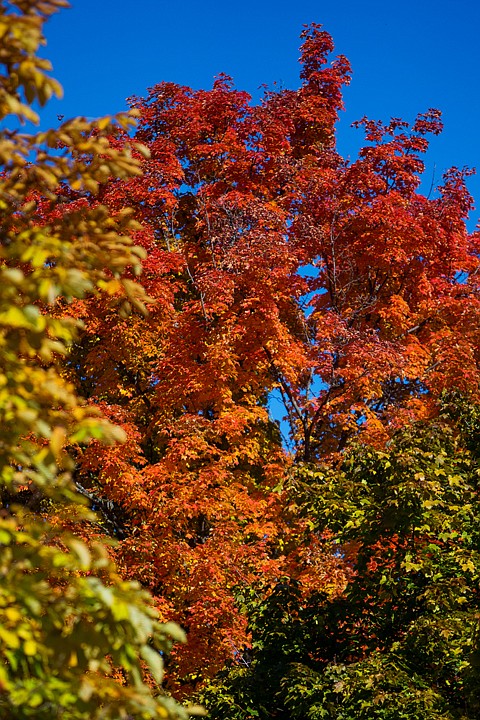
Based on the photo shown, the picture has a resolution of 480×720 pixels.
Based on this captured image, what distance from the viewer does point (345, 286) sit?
56.6ft

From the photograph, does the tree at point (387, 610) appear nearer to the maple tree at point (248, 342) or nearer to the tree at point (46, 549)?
the maple tree at point (248, 342)

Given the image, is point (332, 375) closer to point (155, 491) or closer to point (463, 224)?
point (155, 491)

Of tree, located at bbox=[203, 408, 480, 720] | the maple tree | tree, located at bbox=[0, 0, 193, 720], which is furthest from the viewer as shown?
the maple tree

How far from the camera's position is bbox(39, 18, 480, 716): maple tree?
12.8 m

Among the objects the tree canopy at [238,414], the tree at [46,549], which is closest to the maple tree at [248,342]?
the tree canopy at [238,414]

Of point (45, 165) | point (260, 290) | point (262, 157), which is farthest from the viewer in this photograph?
point (262, 157)

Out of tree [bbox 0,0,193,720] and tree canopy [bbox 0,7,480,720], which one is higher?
tree canopy [bbox 0,7,480,720]

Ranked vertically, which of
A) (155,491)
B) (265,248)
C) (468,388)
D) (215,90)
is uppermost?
(215,90)

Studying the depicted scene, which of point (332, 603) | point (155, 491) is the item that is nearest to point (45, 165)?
point (332, 603)

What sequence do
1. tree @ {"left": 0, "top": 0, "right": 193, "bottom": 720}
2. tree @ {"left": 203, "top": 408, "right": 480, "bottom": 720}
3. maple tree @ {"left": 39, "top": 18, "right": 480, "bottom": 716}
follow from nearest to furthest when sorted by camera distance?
tree @ {"left": 0, "top": 0, "right": 193, "bottom": 720} → tree @ {"left": 203, "top": 408, "right": 480, "bottom": 720} → maple tree @ {"left": 39, "top": 18, "right": 480, "bottom": 716}

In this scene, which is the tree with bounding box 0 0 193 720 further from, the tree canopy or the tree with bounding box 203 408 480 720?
the tree with bounding box 203 408 480 720

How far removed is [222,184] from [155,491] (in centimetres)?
862

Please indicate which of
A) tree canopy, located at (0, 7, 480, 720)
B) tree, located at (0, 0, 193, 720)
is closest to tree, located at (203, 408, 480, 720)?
tree canopy, located at (0, 7, 480, 720)

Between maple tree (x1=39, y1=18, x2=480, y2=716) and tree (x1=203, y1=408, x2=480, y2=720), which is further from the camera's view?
maple tree (x1=39, y1=18, x2=480, y2=716)
